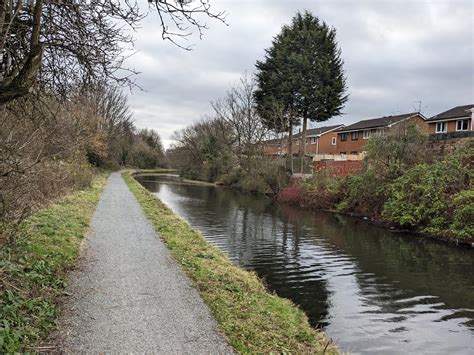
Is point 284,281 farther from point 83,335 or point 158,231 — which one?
point 83,335

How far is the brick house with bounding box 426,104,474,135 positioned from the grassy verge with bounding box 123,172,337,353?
1404 inches

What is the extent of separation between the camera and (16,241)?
7.41m

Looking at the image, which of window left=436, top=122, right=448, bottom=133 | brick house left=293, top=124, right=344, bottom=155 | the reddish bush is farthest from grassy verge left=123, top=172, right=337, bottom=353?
brick house left=293, top=124, right=344, bottom=155

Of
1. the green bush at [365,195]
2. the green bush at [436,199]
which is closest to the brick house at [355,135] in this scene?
the green bush at [365,195]

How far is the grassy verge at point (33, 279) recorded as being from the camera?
4695 mm

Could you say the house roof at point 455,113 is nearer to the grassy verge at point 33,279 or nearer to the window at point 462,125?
the window at point 462,125

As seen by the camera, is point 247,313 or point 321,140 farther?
point 321,140

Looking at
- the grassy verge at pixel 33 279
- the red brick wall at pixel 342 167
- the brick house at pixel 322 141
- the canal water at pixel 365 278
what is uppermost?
the brick house at pixel 322 141

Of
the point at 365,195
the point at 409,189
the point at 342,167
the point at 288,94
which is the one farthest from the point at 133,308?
the point at 288,94

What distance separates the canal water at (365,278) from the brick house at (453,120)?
2384cm

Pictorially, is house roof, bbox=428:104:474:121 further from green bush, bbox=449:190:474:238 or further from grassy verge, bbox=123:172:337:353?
grassy verge, bbox=123:172:337:353

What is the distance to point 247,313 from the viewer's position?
640cm

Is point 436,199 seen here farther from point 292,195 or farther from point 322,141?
point 322,141

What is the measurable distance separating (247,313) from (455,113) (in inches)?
1650
